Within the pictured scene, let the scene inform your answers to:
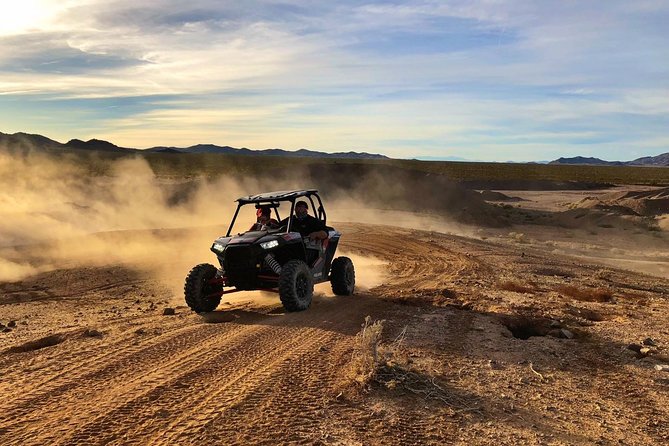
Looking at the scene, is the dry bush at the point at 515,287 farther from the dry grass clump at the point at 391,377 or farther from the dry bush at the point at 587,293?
the dry grass clump at the point at 391,377

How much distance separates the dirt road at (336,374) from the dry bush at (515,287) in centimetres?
120

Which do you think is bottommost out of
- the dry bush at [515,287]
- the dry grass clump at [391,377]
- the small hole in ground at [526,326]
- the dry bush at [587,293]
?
the dry bush at [587,293]

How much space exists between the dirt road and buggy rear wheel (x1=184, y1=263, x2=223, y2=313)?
284 millimetres

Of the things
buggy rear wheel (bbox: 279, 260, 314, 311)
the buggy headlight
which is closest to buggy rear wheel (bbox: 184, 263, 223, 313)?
the buggy headlight

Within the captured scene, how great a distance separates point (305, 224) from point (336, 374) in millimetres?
4927

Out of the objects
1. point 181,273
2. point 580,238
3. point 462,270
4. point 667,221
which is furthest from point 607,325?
point 667,221

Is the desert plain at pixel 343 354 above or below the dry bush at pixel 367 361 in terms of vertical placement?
below

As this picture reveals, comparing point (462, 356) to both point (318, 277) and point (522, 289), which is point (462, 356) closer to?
point (318, 277)

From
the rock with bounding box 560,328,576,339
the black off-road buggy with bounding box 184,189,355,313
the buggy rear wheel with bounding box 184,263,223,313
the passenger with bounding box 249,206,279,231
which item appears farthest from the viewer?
the passenger with bounding box 249,206,279,231

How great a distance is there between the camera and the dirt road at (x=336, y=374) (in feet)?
16.0

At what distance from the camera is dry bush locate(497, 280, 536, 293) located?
42.9ft

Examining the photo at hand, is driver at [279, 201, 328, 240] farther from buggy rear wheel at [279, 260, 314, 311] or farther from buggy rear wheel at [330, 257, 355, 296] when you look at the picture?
buggy rear wheel at [279, 260, 314, 311]

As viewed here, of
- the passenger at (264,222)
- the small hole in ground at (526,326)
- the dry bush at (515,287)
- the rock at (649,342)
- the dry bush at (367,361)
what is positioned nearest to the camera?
the dry bush at (367,361)

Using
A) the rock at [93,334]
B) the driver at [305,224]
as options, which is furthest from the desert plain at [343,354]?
the driver at [305,224]
